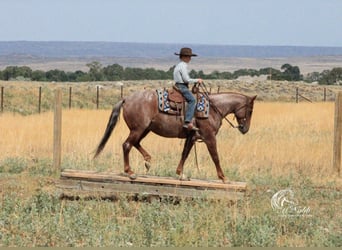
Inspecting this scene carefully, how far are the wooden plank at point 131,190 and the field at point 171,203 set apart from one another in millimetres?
162

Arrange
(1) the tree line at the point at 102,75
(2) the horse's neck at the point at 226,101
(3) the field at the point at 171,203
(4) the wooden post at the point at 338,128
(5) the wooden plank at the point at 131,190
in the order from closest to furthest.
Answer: (3) the field at the point at 171,203 < (5) the wooden plank at the point at 131,190 < (2) the horse's neck at the point at 226,101 < (4) the wooden post at the point at 338,128 < (1) the tree line at the point at 102,75

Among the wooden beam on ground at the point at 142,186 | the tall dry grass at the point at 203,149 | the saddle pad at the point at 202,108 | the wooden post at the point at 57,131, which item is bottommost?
the tall dry grass at the point at 203,149

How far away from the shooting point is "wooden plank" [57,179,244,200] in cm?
1029

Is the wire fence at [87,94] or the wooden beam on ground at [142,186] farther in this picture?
the wire fence at [87,94]

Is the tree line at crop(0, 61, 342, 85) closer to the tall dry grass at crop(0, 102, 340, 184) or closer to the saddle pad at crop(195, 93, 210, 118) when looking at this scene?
the tall dry grass at crop(0, 102, 340, 184)

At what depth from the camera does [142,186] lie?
10.6 metres

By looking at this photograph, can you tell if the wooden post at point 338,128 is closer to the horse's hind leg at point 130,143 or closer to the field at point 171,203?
the field at point 171,203

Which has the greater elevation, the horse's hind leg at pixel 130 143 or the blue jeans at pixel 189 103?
the blue jeans at pixel 189 103

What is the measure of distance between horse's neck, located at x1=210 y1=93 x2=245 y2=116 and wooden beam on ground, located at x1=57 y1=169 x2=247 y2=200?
3.65 ft

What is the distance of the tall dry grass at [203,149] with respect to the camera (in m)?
13.2

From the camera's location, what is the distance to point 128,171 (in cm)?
1085

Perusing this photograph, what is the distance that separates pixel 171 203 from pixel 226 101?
1749 millimetres

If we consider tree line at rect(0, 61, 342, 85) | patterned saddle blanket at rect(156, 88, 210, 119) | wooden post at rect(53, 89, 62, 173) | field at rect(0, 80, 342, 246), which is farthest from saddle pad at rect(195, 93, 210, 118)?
tree line at rect(0, 61, 342, 85)

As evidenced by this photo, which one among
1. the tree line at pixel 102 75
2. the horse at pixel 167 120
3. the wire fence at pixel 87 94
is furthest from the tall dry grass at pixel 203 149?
the tree line at pixel 102 75
